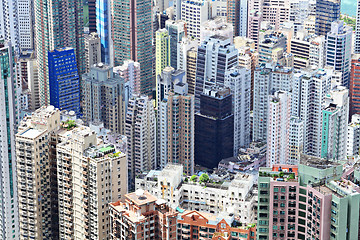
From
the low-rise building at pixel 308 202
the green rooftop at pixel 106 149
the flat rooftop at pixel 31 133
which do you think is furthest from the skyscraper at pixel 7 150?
the low-rise building at pixel 308 202

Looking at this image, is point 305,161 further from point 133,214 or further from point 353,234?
point 133,214

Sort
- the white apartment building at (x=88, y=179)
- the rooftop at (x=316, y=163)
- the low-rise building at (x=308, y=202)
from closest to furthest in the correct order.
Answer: the low-rise building at (x=308, y=202), the rooftop at (x=316, y=163), the white apartment building at (x=88, y=179)

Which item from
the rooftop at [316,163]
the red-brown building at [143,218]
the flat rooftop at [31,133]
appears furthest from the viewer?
the flat rooftop at [31,133]

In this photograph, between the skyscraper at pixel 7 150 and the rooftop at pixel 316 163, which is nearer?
the rooftop at pixel 316 163

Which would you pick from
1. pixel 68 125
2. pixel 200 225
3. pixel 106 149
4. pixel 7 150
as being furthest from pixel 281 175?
pixel 7 150

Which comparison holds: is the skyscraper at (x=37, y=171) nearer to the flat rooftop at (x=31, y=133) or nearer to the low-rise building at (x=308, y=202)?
the flat rooftop at (x=31, y=133)

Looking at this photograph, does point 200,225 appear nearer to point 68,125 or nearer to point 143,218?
point 143,218

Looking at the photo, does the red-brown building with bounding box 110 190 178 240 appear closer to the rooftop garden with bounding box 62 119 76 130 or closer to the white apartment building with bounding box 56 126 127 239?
the white apartment building with bounding box 56 126 127 239

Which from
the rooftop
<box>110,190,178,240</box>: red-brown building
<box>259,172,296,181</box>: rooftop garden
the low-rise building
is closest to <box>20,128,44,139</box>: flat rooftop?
<box>110,190,178,240</box>: red-brown building
